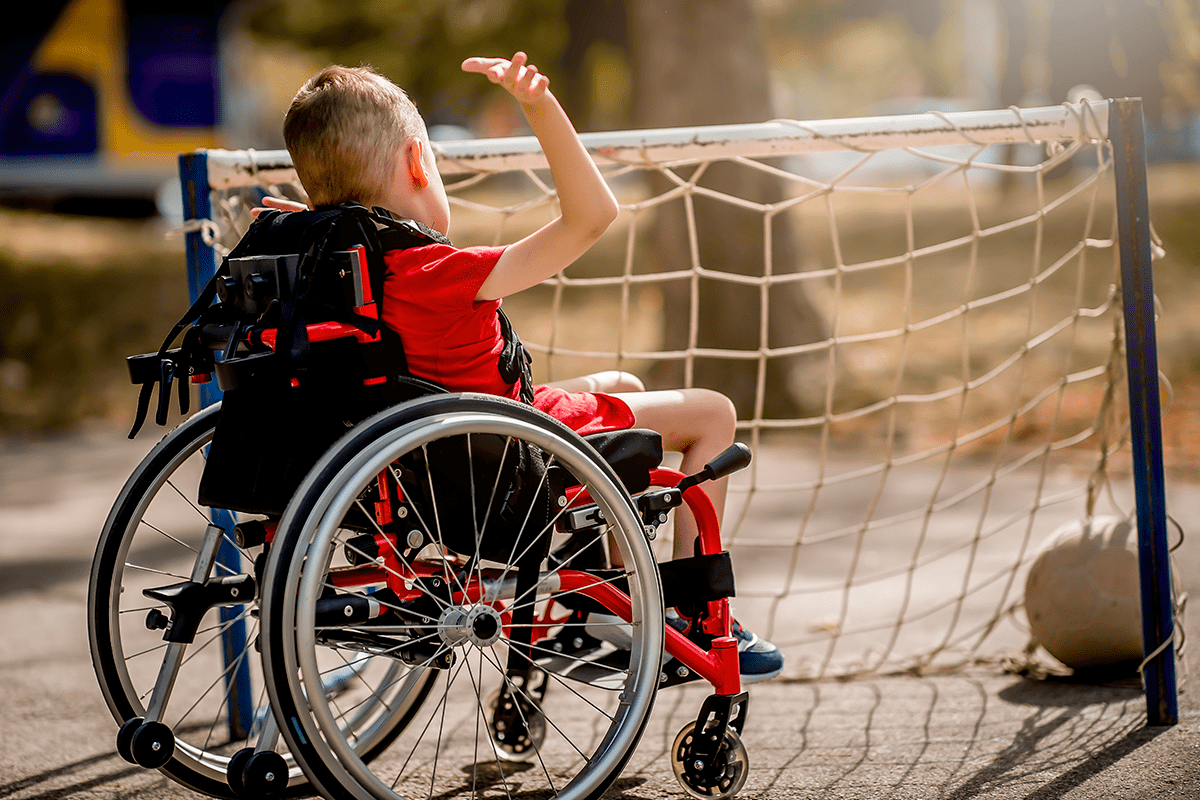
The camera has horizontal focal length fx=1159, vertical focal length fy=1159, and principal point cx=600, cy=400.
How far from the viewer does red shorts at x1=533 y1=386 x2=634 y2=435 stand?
7.25 feet

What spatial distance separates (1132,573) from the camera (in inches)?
115

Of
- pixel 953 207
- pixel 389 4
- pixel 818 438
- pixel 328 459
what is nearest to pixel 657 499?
pixel 328 459

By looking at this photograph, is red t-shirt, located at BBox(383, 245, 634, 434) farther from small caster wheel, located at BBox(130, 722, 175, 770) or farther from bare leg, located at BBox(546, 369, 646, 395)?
small caster wheel, located at BBox(130, 722, 175, 770)

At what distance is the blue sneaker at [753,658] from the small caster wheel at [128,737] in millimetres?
978

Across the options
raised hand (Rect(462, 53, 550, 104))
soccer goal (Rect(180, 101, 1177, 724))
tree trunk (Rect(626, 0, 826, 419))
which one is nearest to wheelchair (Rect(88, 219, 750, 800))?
raised hand (Rect(462, 53, 550, 104))

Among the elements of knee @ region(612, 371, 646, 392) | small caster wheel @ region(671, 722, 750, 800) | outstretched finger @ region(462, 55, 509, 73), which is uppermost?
outstretched finger @ region(462, 55, 509, 73)

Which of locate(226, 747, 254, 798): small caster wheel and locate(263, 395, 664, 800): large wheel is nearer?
locate(263, 395, 664, 800): large wheel

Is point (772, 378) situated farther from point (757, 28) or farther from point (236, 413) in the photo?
point (236, 413)

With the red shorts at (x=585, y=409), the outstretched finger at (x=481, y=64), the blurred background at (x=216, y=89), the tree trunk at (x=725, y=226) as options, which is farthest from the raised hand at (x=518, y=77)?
the tree trunk at (x=725, y=226)

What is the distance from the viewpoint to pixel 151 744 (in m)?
1.98

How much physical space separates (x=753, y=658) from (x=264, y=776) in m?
0.96

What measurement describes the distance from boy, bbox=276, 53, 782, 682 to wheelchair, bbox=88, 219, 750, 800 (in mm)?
144

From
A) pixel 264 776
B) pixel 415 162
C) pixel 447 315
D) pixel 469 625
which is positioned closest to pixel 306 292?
pixel 447 315

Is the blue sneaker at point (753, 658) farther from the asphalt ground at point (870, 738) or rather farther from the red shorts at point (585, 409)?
the red shorts at point (585, 409)
